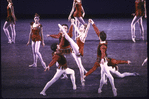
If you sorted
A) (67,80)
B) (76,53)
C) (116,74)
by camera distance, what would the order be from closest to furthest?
(116,74) < (76,53) < (67,80)

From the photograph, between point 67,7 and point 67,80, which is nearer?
point 67,80

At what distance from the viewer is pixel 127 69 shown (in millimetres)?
6984

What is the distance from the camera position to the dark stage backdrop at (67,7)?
18.2 m

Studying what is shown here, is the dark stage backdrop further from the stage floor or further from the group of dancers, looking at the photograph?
the group of dancers

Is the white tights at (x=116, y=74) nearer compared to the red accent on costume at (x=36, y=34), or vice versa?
the white tights at (x=116, y=74)

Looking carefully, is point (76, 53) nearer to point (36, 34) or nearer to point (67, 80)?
point (67, 80)

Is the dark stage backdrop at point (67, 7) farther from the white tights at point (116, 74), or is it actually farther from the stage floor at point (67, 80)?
the white tights at point (116, 74)

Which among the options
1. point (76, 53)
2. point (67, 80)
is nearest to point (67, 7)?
point (67, 80)

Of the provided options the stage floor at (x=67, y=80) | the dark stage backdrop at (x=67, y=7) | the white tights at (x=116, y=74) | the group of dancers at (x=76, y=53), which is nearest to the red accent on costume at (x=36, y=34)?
the group of dancers at (x=76, y=53)

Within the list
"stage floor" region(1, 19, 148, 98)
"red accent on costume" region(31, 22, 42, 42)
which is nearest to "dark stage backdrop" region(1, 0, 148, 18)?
"stage floor" region(1, 19, 148, 98)

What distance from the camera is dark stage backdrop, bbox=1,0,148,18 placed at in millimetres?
18156

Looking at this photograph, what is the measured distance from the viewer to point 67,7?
60.2 ft

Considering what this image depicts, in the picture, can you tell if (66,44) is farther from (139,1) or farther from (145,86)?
(139,1)

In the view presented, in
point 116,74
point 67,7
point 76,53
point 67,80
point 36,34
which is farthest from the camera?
point 67,7
